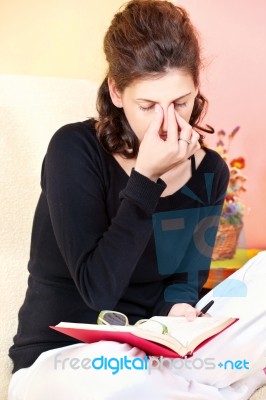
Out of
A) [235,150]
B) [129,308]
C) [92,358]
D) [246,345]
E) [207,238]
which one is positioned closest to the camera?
[92,358]

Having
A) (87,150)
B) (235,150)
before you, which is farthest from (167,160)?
(235,150)

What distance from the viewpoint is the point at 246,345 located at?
1.35m

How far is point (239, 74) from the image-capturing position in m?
2.78

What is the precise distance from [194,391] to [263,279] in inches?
12.9

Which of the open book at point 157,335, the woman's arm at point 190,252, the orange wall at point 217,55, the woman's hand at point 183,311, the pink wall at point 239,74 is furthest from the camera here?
the pink wall at point 239,74

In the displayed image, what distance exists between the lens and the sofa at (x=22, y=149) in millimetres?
1571

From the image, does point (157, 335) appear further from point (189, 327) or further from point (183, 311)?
point (183, 311)

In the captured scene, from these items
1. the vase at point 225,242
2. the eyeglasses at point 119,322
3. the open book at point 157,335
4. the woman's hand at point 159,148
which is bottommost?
the vase at point 225,242

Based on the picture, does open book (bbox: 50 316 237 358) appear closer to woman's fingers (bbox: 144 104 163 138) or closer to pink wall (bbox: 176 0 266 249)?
woman's fingers (bbox: 144 104 163 138)

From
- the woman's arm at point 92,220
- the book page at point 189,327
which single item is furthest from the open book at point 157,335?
the woman's arm at point 92,220

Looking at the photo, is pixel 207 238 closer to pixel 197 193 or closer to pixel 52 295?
pixel 197 193

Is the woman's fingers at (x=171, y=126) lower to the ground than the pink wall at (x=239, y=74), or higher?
higher

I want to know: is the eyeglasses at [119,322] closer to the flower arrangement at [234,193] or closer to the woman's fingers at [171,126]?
the woman's fingers at [171,126]

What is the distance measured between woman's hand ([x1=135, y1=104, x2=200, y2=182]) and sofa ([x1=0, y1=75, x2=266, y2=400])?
0.48m
